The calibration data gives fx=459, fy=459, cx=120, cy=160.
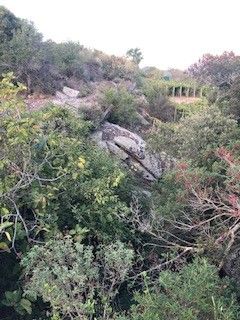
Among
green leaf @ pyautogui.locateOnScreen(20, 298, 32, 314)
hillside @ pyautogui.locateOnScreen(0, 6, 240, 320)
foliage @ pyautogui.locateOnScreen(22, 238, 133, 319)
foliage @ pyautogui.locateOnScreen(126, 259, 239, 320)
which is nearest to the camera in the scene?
foliage @ pyautogui.locateOnScreen(126, 259, 239, 320)

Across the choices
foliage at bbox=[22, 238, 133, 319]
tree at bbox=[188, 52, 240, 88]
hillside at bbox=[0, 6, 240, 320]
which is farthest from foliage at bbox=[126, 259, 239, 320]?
tree at bbox=[188, 52, 240, 88]

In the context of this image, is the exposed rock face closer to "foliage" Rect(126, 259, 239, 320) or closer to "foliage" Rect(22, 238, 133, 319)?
"foliage" Rect(22, 238, 133, 319)

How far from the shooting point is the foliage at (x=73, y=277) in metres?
4.49

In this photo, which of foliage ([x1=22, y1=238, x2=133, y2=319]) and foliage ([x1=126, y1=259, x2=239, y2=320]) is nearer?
foliage ([x1=126, y1=259, x2=239, y2=320])

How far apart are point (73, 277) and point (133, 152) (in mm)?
7374

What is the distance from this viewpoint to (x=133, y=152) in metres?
11.8

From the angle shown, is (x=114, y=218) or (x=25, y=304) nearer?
(x=25, y=304)

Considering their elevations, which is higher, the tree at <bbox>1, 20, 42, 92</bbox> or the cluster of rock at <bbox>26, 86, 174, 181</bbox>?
the tree at <bbox>1, 20, 42, 92</bbox>

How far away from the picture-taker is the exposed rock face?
11.2m

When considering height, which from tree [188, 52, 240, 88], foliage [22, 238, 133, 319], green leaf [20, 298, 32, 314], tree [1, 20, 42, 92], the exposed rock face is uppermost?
foliage [22, 238, 133, 319]

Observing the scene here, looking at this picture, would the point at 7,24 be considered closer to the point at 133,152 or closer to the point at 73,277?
the point at 133,152

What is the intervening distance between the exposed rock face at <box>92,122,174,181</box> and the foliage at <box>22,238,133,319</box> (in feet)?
19.1

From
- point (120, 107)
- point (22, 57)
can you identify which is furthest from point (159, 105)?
point (22, 57)

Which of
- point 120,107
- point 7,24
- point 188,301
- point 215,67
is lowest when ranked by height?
point 215,67
